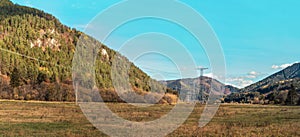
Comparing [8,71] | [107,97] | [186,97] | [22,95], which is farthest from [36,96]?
[8,71]

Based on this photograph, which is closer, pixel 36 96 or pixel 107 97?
pixel 107 97

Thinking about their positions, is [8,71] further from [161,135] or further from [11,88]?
[161,135]

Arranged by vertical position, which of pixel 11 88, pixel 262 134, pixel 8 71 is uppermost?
pixel 8 71

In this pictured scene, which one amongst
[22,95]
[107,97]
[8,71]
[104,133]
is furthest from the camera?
[8,71]

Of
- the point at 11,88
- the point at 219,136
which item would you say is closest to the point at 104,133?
the point at 219,136

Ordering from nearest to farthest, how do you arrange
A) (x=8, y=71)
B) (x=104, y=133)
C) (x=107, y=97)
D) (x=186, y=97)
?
(x=104, y=133) → (x=107, y=97) → (x=186, y=97) → (x=8, y=71)

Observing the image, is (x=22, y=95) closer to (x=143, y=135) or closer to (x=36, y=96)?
(x=36, y=96)

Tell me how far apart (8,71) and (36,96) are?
9081 centimetres

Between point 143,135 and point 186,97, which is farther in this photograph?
point 186,97

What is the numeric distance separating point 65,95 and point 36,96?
919 cm

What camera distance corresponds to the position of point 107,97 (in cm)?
9931

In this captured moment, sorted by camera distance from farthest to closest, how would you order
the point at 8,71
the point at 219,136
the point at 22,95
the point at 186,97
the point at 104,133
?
the point at 8,71 → the point at 186,97 → the point at 22,95 → the point at 104,133 → the point at 219,136

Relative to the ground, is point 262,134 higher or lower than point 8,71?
lower

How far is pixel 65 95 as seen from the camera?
374ft
